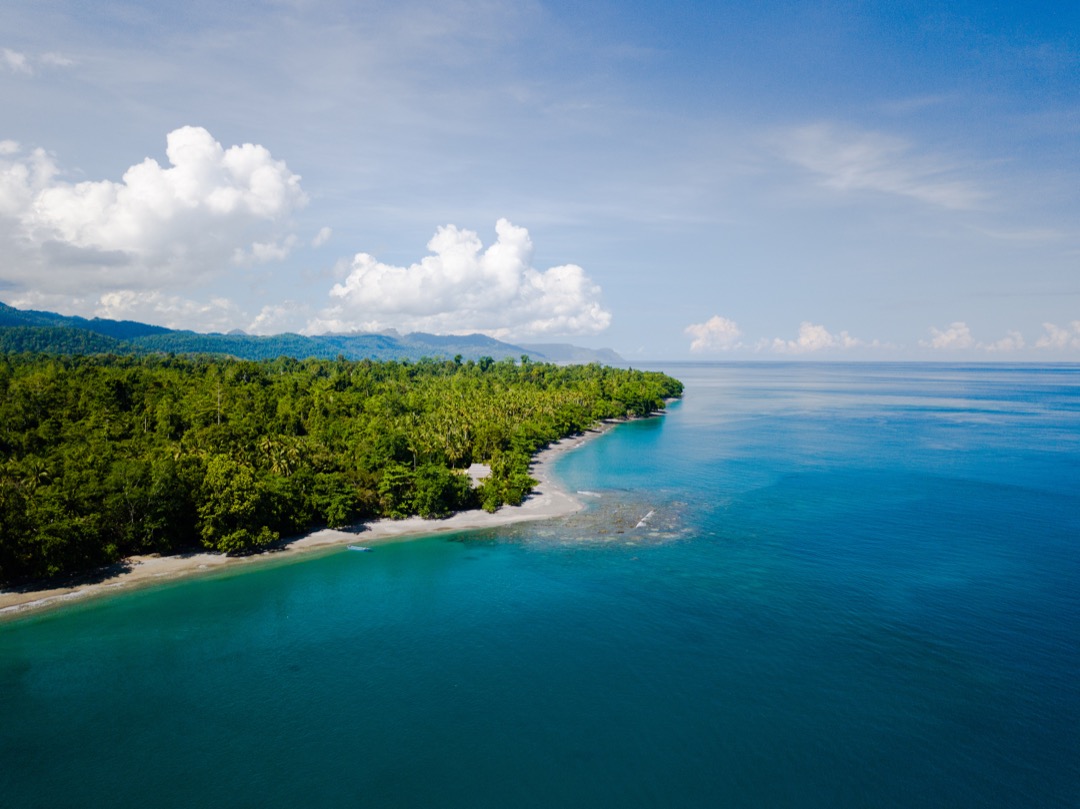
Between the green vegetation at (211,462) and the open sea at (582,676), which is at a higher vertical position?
the green vegetation at (211,462)

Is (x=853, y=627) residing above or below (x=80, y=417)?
below

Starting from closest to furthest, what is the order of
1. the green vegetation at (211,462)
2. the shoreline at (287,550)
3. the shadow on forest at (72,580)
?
the shoreline at (287,550)
the shadow on forest at (72,580)
the green vegetation at (211,462)

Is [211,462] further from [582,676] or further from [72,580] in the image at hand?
[582,676]

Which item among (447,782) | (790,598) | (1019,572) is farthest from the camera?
(1019,572)

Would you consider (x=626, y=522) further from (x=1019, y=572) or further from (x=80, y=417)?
(x=80, y=417)

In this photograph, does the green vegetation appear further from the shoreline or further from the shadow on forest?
the shoreline

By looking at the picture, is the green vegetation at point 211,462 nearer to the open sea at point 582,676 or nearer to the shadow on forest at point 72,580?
the shadow on forest at point 72,580

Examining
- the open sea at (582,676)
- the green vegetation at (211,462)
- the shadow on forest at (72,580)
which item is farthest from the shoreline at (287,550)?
the open sea at (582,676)

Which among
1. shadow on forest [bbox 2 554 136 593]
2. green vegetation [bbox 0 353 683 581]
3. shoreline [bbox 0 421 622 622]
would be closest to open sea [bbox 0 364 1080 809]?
shoreline [bbox 0 421 622 622]

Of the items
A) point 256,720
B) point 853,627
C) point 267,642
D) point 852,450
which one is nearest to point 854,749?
A: point 853,627
